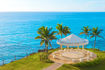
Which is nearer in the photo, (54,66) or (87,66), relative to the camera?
(54,66)

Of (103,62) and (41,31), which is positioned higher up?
(41,31)

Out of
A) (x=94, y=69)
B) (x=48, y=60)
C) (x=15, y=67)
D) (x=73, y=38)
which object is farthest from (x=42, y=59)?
(x=94, y=69)

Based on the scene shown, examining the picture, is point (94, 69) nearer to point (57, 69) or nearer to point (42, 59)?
point (57, 69)

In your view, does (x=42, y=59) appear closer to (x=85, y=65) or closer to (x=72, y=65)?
(x=72, y=65)

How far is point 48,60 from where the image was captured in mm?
33000

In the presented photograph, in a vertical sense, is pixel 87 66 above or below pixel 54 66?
below

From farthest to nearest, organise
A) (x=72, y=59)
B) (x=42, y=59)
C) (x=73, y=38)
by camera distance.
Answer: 1. (x=73, y=38)
2. (x=42, y=59)
3. (x=72, y=59)

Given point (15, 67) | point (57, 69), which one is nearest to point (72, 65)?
point (57, 69)

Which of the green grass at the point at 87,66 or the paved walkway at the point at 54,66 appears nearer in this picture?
the paved walkway at the point at 54,66

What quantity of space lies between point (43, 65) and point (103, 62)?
15.3 m

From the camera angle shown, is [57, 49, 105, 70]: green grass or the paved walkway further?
[57, 49, 105, 70]: green grass

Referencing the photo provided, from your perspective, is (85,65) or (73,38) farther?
(73,38)

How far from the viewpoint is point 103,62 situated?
32625mm

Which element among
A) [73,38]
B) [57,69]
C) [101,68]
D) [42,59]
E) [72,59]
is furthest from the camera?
[73,38]
